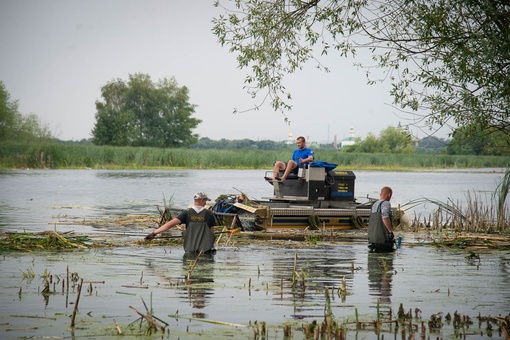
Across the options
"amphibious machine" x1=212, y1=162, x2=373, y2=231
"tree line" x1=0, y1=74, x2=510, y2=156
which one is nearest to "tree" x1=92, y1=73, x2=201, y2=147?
"tree line" x1=0, y1=74, x2=510, y2=156

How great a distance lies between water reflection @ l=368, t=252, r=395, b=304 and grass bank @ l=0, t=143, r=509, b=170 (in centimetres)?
5744

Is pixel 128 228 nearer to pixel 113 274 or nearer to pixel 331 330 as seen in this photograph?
pixel 113 274

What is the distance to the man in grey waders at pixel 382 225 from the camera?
16.0m

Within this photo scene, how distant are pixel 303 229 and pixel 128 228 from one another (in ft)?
15.4

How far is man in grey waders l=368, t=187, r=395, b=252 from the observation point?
52.6 feet

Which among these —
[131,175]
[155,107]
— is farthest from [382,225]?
[155,107]

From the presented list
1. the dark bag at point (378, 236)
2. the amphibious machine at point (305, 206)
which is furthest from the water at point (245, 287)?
the amphibious machine at point (305, 206)

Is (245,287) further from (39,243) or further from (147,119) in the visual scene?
(147,119)

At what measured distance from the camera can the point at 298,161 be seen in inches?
877

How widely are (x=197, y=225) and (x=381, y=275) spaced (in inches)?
126

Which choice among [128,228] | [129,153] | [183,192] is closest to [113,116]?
[129,153]

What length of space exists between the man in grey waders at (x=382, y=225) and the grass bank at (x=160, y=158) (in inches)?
2249

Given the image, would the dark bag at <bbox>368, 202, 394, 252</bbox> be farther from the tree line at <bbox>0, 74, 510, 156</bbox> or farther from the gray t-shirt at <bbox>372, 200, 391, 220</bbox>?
the tree line at <bbox>0, 74, 510, 156</bbox>

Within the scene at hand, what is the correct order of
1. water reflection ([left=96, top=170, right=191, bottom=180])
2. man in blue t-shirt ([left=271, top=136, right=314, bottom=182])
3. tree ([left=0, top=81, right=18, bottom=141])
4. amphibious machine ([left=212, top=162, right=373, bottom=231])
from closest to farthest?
amphibious machine ([left=212, top=162, right=373, bottom=231]) → man in blue t-shirt ([left=271, top=136, right=314, bottom=182]) → water reflection ([left=96, top=170, right=191, bottom=180]) → tree ([left=0, top=81, right=18, bottom=141])
